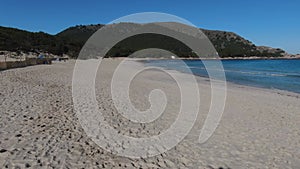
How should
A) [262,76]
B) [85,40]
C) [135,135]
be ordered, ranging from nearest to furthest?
[135,135], [262,76], [85,40]

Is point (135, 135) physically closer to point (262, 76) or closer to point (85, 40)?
point (262, 76)

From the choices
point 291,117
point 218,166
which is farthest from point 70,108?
point 291,117

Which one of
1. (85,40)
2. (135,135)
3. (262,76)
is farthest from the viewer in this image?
(85,40)

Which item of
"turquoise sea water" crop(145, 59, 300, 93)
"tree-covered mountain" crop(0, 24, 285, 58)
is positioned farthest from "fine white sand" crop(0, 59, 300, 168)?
"tree-covered mountain" crop(0, 24, 285, 58)

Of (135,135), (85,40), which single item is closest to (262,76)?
(135,135)

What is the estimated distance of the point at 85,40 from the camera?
377ft

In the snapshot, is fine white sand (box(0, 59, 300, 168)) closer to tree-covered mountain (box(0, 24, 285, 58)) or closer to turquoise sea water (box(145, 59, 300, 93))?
turquoise sea water (box(145, 59, 300, 93))

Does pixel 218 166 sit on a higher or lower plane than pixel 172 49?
lower

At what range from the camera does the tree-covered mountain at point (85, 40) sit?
64369 mm

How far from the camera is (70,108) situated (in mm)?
7590

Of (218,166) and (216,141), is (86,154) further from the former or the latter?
(216,141)

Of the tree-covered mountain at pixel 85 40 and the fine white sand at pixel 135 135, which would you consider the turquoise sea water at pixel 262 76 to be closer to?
the fine white sand at pixel 135 135

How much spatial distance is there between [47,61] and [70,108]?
34.1m

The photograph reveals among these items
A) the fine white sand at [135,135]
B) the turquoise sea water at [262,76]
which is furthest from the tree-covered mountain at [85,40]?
the fine white sand at [135,135]
